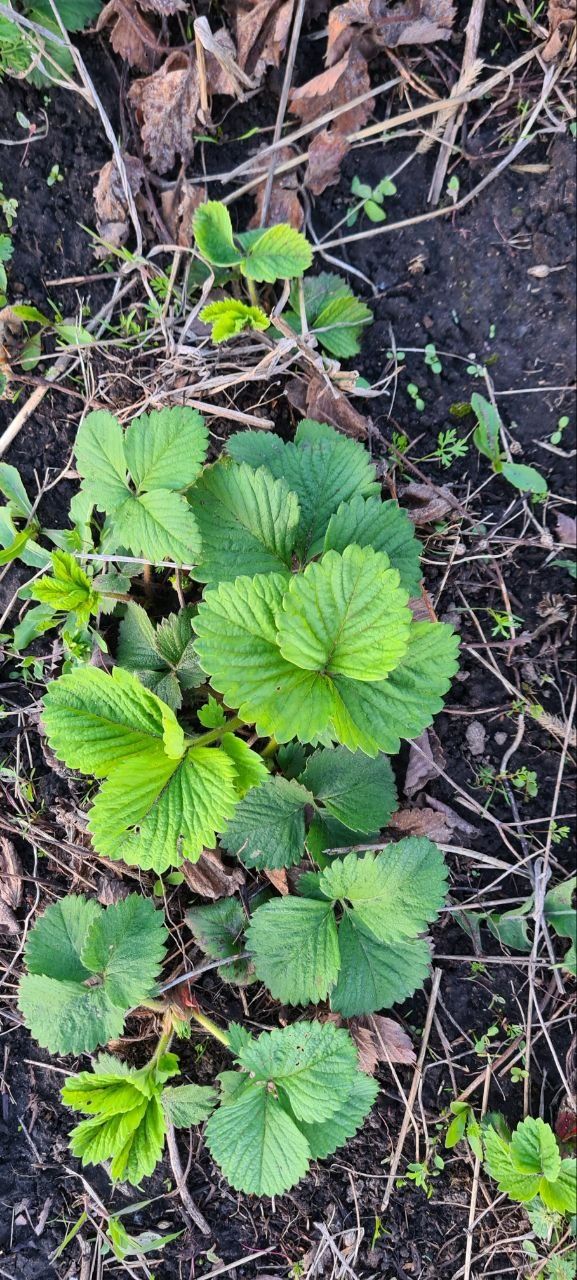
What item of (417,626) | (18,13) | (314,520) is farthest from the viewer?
(18,13)

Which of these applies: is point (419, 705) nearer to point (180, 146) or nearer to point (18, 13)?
point (180, 146)

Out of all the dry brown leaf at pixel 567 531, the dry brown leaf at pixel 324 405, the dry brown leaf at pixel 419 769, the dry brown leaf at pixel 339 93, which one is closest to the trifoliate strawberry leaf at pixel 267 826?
the dry brown leaf at pixel 419 769

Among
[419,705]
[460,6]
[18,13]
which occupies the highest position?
[18,13]

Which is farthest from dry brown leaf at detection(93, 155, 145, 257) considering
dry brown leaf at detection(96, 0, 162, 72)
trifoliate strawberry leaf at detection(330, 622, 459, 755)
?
trifoliate strawberry leaf at detection(330, 622, 459, 755)

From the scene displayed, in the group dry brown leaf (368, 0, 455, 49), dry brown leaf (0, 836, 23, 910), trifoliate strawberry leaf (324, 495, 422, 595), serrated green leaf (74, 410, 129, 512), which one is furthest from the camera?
dry brown leaf (368, 0, 455, 49)

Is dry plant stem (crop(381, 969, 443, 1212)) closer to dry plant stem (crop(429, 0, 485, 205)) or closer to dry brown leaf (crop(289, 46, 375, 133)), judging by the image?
dry plant stem (crop(429, 0, 485, 205))

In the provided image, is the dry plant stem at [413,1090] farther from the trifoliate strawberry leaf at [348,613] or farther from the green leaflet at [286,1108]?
the trifoliate strawberry leaf at [348,613]

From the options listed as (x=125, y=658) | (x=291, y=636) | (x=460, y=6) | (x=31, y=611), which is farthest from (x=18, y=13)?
(x=291, y=636)
